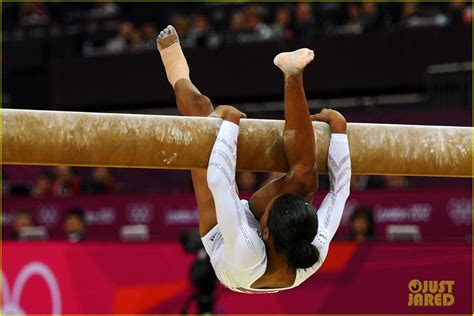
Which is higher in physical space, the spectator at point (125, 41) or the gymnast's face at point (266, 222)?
the spectator at point (125, 41)

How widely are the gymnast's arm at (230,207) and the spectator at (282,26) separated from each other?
838 centimetres

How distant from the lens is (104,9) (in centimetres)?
1500

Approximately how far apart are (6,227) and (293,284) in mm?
7587

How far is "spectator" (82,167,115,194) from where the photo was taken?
34.4 ft

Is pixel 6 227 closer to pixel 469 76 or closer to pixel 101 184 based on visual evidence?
pixel 101 184

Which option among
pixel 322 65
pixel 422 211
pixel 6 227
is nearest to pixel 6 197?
pixel 6 227

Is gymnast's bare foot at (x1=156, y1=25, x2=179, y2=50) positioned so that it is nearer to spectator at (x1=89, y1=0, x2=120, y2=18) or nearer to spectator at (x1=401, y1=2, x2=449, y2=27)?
spectator at (x1=401, y1=2, x2=449, y2=27)

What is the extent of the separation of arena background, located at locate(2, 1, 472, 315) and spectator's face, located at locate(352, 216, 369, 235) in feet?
0.13

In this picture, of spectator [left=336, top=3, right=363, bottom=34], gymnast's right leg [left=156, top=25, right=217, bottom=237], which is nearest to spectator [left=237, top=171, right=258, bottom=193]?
spectator [left=336, top=3, right=363, bottom=34]

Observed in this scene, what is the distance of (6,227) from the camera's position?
34.5 ft

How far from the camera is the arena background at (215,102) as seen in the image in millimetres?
6547

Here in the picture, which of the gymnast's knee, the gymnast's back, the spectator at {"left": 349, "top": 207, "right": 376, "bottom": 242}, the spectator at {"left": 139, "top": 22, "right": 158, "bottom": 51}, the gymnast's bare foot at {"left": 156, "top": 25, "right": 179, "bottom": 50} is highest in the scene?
the gymnast's bare foot at {"left": 156, "top": 25, "right": 179, "bottom": 50}

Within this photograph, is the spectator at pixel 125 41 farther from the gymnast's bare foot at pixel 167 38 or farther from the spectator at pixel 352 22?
the gymnast's bare foot at pixel 167 38

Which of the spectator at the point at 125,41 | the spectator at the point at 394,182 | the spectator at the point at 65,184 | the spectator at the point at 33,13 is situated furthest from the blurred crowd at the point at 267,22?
Result: the spectator at the point at 65,184
